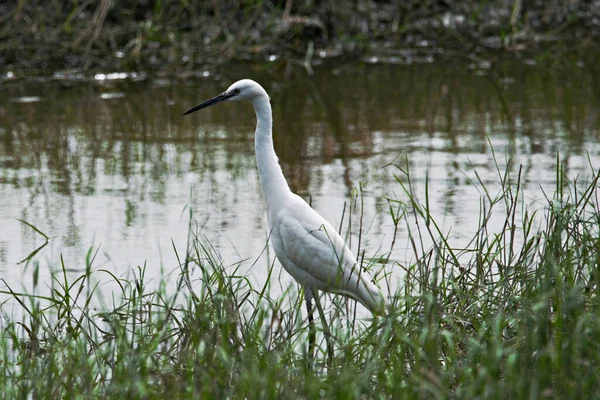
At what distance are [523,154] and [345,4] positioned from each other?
14.5 ft

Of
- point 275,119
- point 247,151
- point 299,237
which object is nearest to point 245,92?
point 299,237

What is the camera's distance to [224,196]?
5930mm

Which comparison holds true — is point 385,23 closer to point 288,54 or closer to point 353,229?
point 288,54

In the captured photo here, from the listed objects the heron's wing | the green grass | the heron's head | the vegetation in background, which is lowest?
the green grass

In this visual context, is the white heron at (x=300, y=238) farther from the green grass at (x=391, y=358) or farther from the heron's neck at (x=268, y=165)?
the green grass at (x=391, y=358)

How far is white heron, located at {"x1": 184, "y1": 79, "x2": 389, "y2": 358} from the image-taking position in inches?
151

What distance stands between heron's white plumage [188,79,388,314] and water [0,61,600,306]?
0.14 metres

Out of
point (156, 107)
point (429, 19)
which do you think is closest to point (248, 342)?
point (156, 107)

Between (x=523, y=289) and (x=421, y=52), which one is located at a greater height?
(x=421, y=52)

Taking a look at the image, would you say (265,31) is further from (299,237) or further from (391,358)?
(391,358)

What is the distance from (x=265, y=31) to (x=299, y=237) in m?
6.48

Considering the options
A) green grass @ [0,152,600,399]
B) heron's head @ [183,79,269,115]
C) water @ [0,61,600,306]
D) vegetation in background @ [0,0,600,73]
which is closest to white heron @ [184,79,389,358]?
heron's head @ [183,79,269,115]

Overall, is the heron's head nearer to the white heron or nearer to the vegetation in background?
the white heron

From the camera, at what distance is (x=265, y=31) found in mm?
10117
